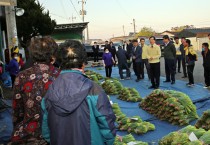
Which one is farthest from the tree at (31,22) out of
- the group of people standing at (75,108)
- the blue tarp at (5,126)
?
the group of people standing at (75,108)

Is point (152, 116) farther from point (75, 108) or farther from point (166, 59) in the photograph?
point (75, 108)

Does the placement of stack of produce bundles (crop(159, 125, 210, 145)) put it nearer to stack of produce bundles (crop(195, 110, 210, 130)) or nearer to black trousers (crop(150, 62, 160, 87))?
stack of produce bundles (crop(195, 110, 210, 130))

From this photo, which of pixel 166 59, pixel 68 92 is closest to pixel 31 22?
pixel 166 59

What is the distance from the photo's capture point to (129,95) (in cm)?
946

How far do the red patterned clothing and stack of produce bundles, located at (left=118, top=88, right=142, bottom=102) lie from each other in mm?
6248

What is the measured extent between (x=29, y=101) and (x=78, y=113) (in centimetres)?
97

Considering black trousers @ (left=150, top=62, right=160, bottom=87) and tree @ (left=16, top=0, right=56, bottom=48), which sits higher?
tree @ (left=16, top=0, right=56, bottom=48)

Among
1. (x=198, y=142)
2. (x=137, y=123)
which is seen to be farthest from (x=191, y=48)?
(x=198, y=142)

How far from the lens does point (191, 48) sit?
1154 centimetres

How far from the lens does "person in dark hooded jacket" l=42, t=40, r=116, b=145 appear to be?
230cm

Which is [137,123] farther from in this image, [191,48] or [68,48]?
[191,48]

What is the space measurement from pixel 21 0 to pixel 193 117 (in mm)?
24224

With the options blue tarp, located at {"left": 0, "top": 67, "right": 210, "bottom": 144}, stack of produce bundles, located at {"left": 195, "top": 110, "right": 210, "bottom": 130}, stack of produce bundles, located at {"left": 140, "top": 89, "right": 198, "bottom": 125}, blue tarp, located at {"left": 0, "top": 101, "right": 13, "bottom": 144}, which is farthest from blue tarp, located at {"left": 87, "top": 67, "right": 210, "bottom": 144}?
blue tarp, located at {"left": 0, "top": 101, "right": 13, "bottom": 144}

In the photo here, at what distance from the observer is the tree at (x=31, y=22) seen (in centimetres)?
2530
